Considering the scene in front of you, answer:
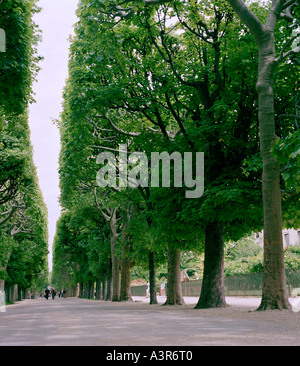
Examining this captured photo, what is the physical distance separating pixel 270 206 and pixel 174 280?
9.90 m

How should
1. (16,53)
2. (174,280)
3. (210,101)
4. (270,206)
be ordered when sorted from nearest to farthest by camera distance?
1. (270,206)
2. (16,53)
3. (210,101)
4. (174,280)

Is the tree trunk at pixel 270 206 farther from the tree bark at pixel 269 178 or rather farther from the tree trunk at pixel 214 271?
the tree trunk at pixel 214 271

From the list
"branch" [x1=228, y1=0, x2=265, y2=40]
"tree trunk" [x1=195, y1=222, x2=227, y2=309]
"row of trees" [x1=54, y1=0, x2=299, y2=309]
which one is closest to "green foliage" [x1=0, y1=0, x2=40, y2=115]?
"row of trees" [x1=54, y1=0, x2=299, y2=309]

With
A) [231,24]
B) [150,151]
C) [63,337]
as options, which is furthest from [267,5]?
[63,337]

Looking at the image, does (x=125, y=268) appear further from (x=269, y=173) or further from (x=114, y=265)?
(x=269, y=173)

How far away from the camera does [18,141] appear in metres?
27.3

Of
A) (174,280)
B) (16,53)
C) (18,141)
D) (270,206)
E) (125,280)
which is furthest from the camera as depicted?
(125,280)

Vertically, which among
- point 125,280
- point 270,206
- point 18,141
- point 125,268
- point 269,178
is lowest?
point 125,280

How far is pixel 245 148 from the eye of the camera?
15102mm

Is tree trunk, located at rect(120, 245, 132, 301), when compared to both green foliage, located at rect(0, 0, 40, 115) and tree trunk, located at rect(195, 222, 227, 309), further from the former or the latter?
green foliage, located at rect(0, 0, 40, 115)

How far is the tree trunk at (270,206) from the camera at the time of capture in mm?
11477

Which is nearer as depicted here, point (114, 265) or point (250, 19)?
point (250, 19)

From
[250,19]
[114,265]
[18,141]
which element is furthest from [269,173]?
[114,265]
